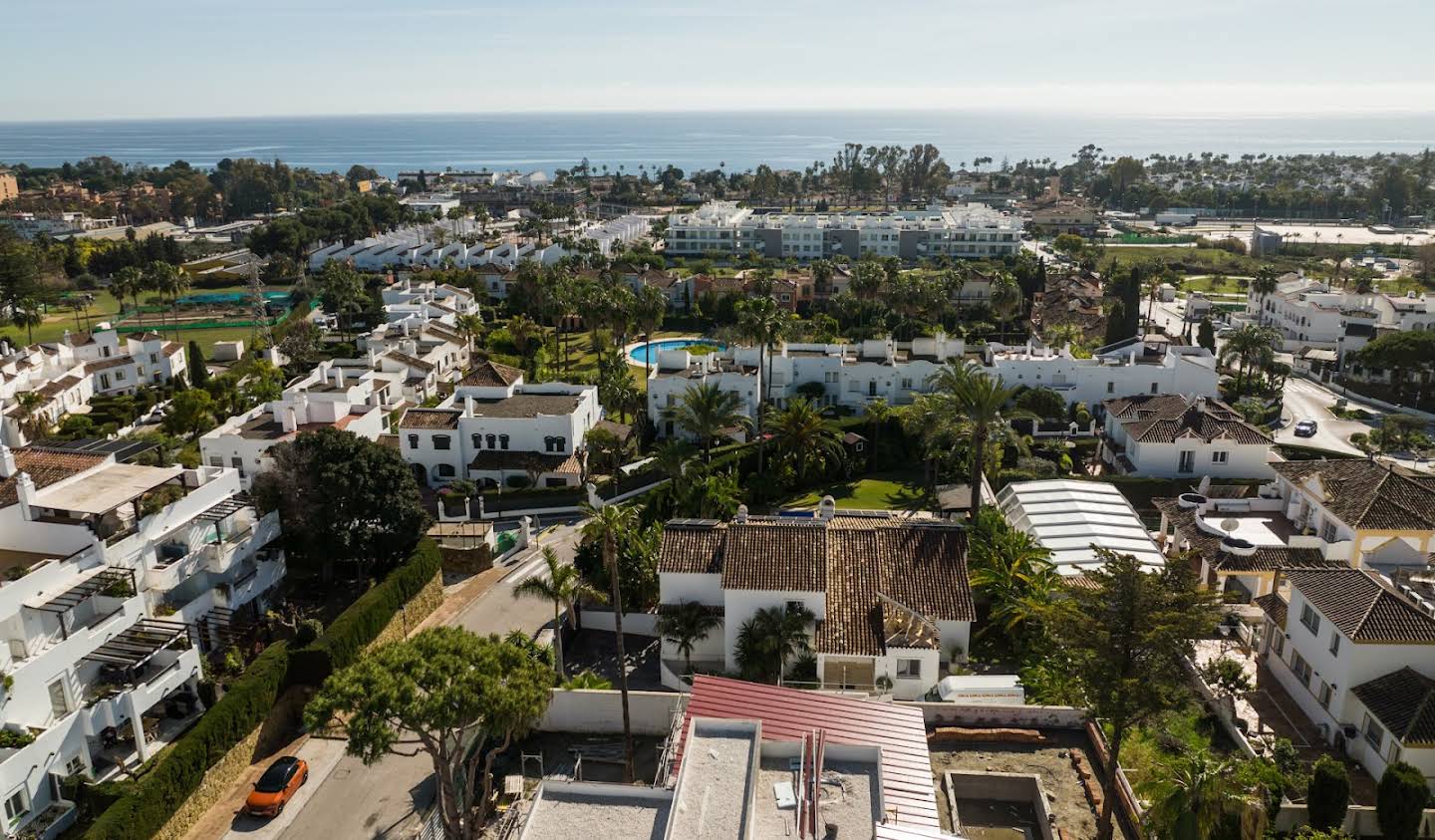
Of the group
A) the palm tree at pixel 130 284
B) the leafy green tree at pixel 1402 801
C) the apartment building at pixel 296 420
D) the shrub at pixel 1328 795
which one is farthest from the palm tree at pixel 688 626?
the palm tree at pixel 130 284

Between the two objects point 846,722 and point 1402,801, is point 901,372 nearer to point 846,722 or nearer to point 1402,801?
point 1402,801

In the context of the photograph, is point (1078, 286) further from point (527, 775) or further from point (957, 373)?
point (527, 775)

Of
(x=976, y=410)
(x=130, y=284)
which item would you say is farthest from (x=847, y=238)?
(x=976, y=410)

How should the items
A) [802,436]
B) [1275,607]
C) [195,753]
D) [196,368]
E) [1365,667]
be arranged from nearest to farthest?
[195,753]
[1365,667]
[1275,607]
[802,436]
[196,368]

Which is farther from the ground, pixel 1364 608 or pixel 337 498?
pixel 337 498

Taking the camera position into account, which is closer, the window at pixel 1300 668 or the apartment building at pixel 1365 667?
the apartment building at pixel 1365 667

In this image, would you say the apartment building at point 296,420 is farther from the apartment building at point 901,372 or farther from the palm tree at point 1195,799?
the palm tree at point 1195,799

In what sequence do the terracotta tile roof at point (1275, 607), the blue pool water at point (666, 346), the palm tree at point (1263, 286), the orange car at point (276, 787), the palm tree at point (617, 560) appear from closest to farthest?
the palm tree at point (617, 560), the orange car at point (276, 787), the terracotta tile roof at point (1275, 607), the blue pool water at point (666, 346), the palm tree at point (1263, 286)
